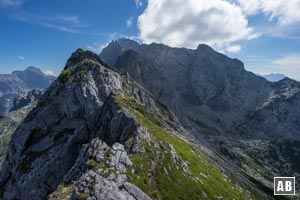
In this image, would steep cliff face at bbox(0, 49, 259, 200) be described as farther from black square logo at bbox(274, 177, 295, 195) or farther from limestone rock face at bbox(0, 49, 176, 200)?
black square logo at bbox(274, 177, 295, 195)

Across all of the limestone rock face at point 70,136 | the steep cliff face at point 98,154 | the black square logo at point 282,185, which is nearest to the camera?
the steep cliff face at point 98,154

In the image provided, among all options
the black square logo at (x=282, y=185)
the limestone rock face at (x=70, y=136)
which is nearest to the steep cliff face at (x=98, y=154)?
the limestone rock face at (x=70, y=136)

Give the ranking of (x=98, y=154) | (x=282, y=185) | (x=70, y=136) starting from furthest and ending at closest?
(x=70, y=136)
(x=98, y=154)
(x=282, y=185)

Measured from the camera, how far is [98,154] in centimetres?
7338

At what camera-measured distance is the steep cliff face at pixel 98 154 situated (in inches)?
2638

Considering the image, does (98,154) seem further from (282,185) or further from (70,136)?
(70,136)

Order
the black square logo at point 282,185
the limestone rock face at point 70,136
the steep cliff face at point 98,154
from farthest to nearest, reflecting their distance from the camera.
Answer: the limestone rock face at point 70,136, the black square logo at point 282,185, the steep cliff face at point 98,154

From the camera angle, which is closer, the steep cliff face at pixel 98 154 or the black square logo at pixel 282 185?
the steep cliff face at pixel 98 154

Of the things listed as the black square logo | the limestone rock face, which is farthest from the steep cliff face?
the black square logo

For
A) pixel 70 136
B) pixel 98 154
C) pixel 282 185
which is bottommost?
pixel 282 185

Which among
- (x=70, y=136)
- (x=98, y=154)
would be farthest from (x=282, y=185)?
(x=70, y=136)

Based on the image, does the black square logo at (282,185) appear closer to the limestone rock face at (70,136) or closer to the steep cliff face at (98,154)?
the steep cliff face at (98,154)

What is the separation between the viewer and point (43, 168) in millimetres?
113000

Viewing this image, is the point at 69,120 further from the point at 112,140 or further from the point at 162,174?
the point at 162,174
